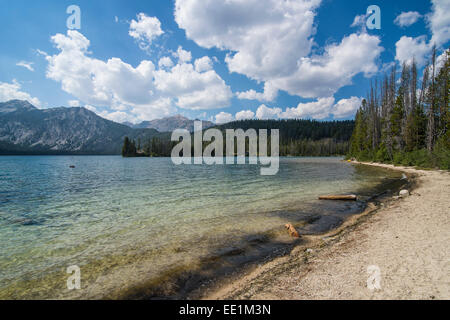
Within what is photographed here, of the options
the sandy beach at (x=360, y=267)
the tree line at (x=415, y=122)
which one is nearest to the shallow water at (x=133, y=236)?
the sandy beach at (x=360, y=267)

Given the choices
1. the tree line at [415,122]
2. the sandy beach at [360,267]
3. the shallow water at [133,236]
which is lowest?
the shallow water at [133,236]

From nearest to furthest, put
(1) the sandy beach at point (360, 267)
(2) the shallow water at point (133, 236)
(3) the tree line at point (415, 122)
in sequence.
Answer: (1) the sandy beach at point (360, 267) → (2) the shallow water at point (133, 236) → (3) the tree line at point (415, 122)

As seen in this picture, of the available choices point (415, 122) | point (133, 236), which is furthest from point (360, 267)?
point (415, 122)

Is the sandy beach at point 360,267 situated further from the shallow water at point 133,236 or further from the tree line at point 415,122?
the tree line at point 415,122

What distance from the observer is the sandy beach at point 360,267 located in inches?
204

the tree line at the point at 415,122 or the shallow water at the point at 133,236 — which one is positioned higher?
the tree line at the point at 415,122

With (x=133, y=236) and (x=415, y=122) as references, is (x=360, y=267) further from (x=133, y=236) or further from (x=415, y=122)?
(x=415, y=122)

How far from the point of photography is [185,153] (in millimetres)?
188500

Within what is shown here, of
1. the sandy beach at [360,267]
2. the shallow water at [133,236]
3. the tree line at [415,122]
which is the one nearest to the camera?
the sandy beach at [360,267]

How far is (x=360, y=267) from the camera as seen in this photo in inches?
255

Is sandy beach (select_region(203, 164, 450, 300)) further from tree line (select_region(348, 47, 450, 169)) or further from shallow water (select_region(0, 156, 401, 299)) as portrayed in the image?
tree line (select_region(348, 47, 450, 169))

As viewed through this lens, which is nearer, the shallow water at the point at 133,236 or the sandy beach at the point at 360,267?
the sandy beach at the point at 360,267

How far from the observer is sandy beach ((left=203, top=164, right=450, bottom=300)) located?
518 cm
